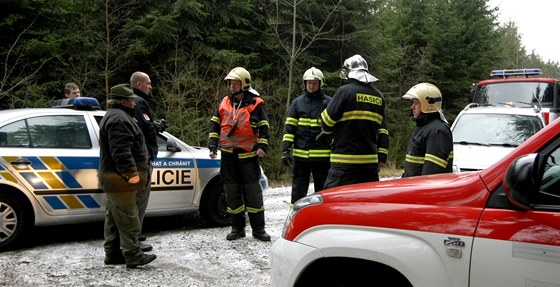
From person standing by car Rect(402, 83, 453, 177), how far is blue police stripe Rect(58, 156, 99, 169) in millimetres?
3470

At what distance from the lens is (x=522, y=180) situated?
6.04ft

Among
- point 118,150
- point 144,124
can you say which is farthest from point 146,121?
point 118,150

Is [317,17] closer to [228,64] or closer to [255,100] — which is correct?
[228,64]

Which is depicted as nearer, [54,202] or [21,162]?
[21,162]

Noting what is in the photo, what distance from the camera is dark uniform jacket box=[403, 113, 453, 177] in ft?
13.3

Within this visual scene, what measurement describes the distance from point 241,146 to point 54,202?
7.08 ft

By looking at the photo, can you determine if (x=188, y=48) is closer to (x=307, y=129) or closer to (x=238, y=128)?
(x=238, y=128)

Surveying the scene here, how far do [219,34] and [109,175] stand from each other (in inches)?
367

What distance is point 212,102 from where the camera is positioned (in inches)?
517

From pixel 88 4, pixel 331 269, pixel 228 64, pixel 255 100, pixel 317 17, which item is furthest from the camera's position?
pixel 317 17

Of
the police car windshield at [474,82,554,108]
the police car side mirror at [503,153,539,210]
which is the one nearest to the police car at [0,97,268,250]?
the police car side mirror at [503,153,539,210]

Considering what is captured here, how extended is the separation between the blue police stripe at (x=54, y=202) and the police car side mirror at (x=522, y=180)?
4.79m

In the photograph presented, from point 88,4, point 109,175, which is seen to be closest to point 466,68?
point 88,4

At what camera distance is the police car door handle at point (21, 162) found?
16.7 ft
